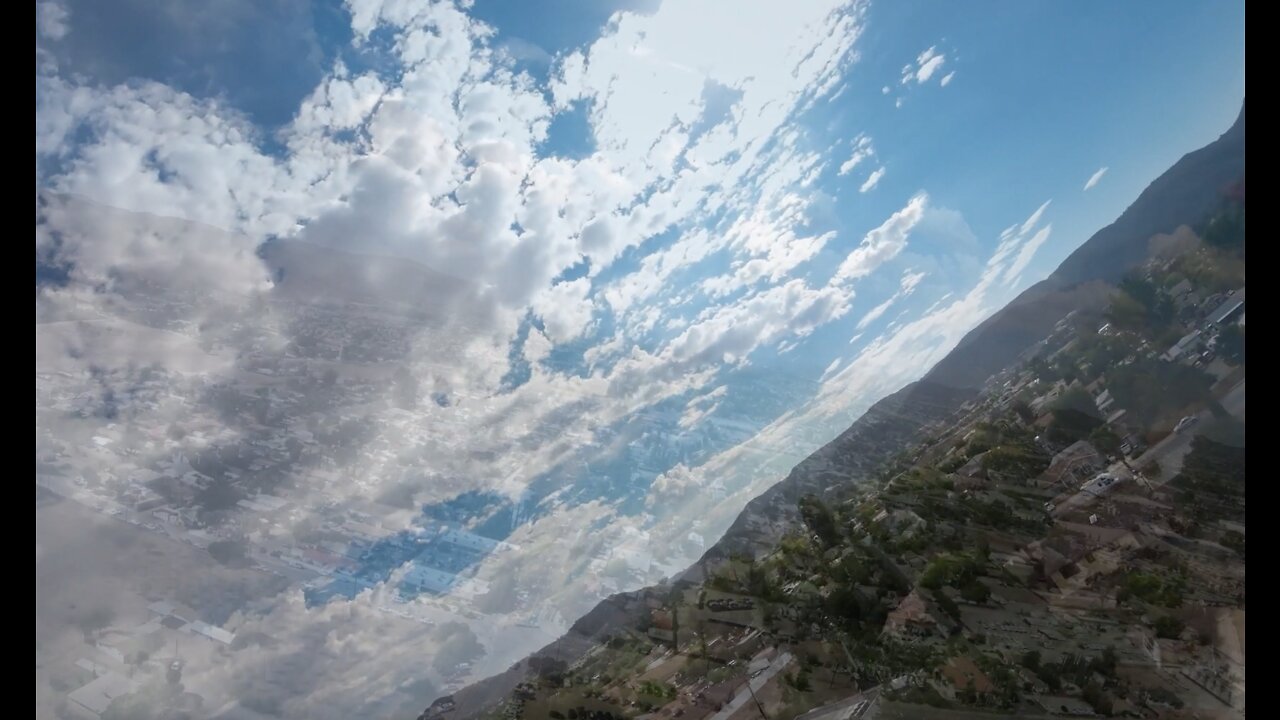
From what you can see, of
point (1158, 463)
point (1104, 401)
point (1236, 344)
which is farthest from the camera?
point (1104, 401)

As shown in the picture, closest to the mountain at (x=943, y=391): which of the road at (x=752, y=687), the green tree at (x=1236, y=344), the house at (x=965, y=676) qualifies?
the road at (x=752, y=687)

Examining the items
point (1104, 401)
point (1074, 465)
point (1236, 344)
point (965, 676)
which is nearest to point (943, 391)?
point (1104, 401)

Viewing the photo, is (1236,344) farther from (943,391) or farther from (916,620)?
(943,391)

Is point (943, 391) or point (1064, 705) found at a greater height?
point (943, 391)

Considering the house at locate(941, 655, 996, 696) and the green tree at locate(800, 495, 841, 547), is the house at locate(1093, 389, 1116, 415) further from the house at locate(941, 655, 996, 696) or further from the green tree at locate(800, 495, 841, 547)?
the house at locate(941, 655, 996, 696)

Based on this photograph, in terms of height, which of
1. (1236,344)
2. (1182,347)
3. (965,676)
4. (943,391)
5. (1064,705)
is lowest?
(1064,705)

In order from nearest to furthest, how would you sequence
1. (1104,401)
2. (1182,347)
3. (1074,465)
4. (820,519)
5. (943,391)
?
(1182,347), (1074,465), (1104,401), (820,519), (943,391)

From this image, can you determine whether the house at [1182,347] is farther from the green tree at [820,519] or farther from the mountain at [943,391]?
→ the green tree at [820,519]

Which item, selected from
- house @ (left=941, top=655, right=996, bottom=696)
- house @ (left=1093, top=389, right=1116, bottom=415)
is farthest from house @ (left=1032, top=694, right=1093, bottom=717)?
house @ (left=1093, top=389, right=1116, bottom=415)
